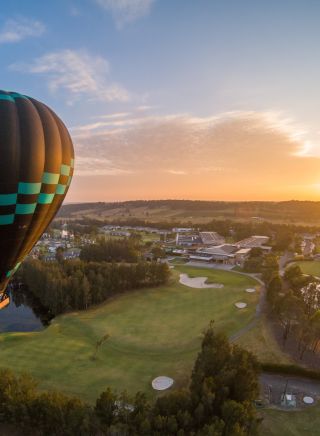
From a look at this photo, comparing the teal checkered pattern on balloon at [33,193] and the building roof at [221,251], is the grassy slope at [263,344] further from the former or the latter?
the building roof at [221,251]

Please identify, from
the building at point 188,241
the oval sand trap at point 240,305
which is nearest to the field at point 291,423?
the oval sand trap at point 240,305

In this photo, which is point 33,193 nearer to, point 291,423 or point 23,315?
point 291,423

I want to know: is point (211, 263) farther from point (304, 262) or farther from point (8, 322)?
point (8, 322)

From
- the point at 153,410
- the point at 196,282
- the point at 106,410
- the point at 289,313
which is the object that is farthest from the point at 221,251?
the point at 106,410

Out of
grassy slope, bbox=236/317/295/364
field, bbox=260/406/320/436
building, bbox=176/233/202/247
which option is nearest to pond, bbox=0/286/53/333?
grassy slope, bbox=236/317/295/364

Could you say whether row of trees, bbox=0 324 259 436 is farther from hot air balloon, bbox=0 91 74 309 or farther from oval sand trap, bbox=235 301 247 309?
oval sand trap, bbox=235 301 247 309

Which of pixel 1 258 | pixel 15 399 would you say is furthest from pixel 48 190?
pixel 15 399

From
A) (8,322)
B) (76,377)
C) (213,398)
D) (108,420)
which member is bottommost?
(8,322)
